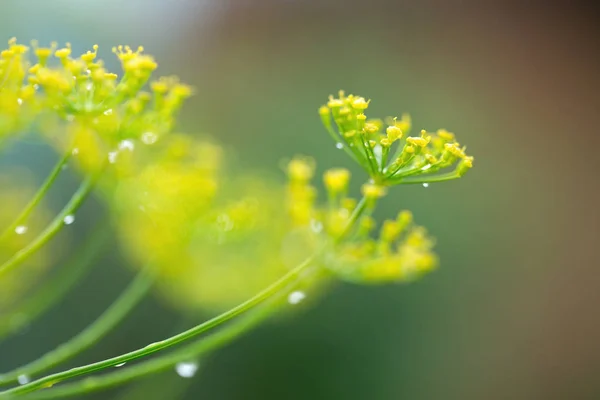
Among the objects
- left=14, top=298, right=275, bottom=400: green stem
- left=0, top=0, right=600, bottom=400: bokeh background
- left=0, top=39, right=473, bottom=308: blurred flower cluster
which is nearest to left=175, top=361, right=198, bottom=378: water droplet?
left=14, top=298, right=275, bottom=400: green stem

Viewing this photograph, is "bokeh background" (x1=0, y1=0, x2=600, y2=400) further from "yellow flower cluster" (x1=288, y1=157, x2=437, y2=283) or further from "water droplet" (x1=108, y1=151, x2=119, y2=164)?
"water droplet" (x1=108, y1=151, x2=119, y2=164)

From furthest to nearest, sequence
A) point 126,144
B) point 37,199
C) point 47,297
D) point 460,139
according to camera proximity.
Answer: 1. point 460,139
2. point 47,297
3. point 126,144
4. point 37,199

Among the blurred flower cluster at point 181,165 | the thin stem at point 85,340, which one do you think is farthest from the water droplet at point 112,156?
the thin stem at point 85,340

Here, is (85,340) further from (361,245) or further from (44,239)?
(361,245)

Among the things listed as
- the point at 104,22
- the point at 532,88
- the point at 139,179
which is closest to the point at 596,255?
the point at 532,88

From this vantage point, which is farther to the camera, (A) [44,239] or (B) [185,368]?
(B) [185,368]

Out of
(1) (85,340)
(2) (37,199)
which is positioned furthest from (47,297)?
(2) (37,199)
